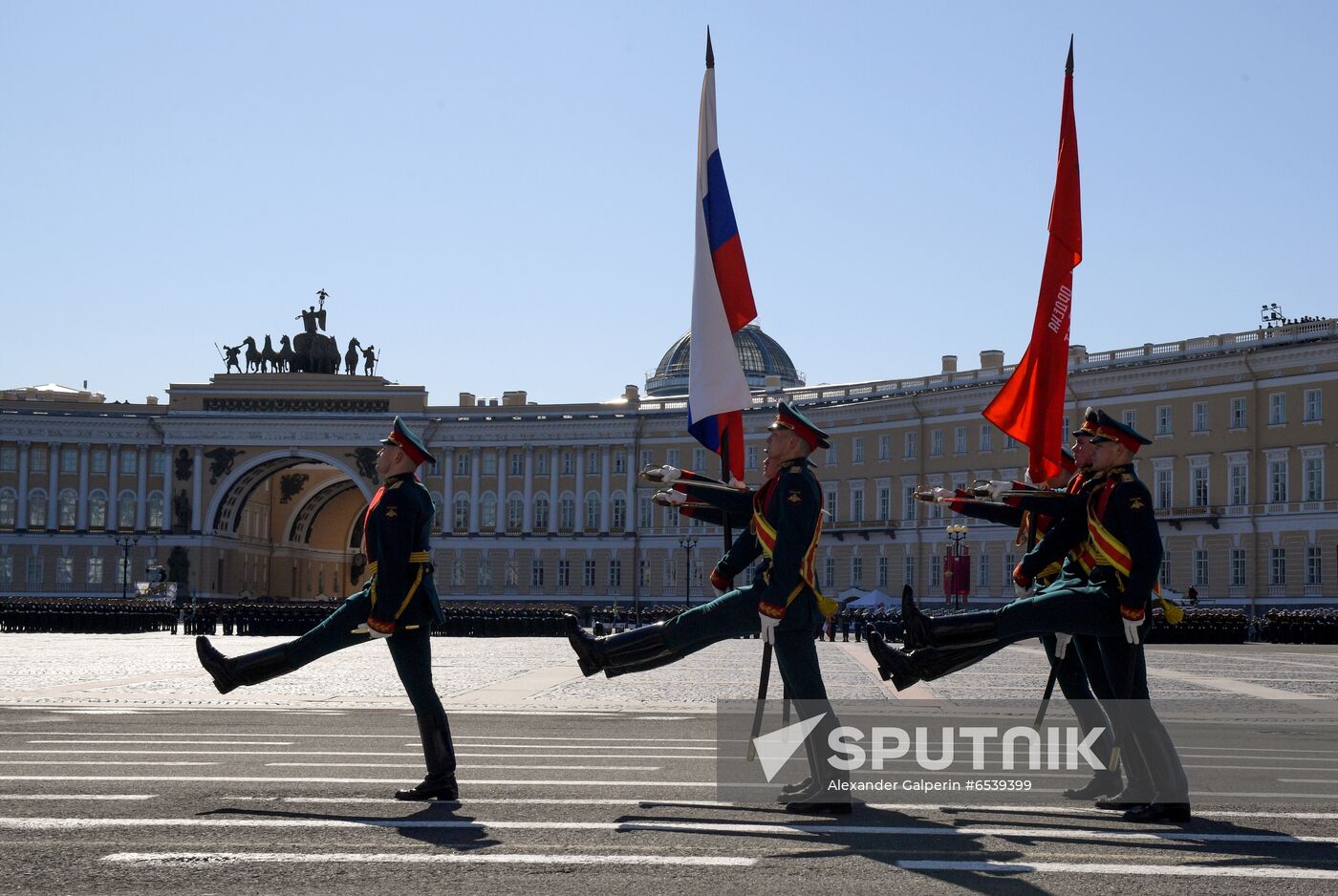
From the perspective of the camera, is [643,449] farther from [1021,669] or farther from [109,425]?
[1021,669]

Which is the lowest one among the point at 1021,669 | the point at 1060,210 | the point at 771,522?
the point at 1021,669

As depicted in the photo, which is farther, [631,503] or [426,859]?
[631,503]

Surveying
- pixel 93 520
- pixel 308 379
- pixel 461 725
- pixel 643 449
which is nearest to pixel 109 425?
pixel 93 520

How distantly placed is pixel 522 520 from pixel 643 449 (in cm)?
747

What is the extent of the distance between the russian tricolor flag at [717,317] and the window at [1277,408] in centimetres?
5084

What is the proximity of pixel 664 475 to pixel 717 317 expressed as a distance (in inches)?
101

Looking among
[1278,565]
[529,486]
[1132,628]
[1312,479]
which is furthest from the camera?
[529,486]

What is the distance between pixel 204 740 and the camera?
12453mm

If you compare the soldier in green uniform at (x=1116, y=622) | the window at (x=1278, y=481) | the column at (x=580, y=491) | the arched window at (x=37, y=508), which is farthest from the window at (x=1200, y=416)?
the arched window at (x=37, y=508)

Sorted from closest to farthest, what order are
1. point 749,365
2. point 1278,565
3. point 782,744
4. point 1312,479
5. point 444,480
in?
point 782,744, point 1312,479, point 1278,565, point 444,480, point 749,365

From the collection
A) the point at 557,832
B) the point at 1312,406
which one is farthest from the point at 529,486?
the point at 557,832

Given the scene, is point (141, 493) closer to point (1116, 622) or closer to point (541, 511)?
point (541, 511)

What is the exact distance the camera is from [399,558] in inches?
363

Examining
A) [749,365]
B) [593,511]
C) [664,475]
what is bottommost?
[664,475]
